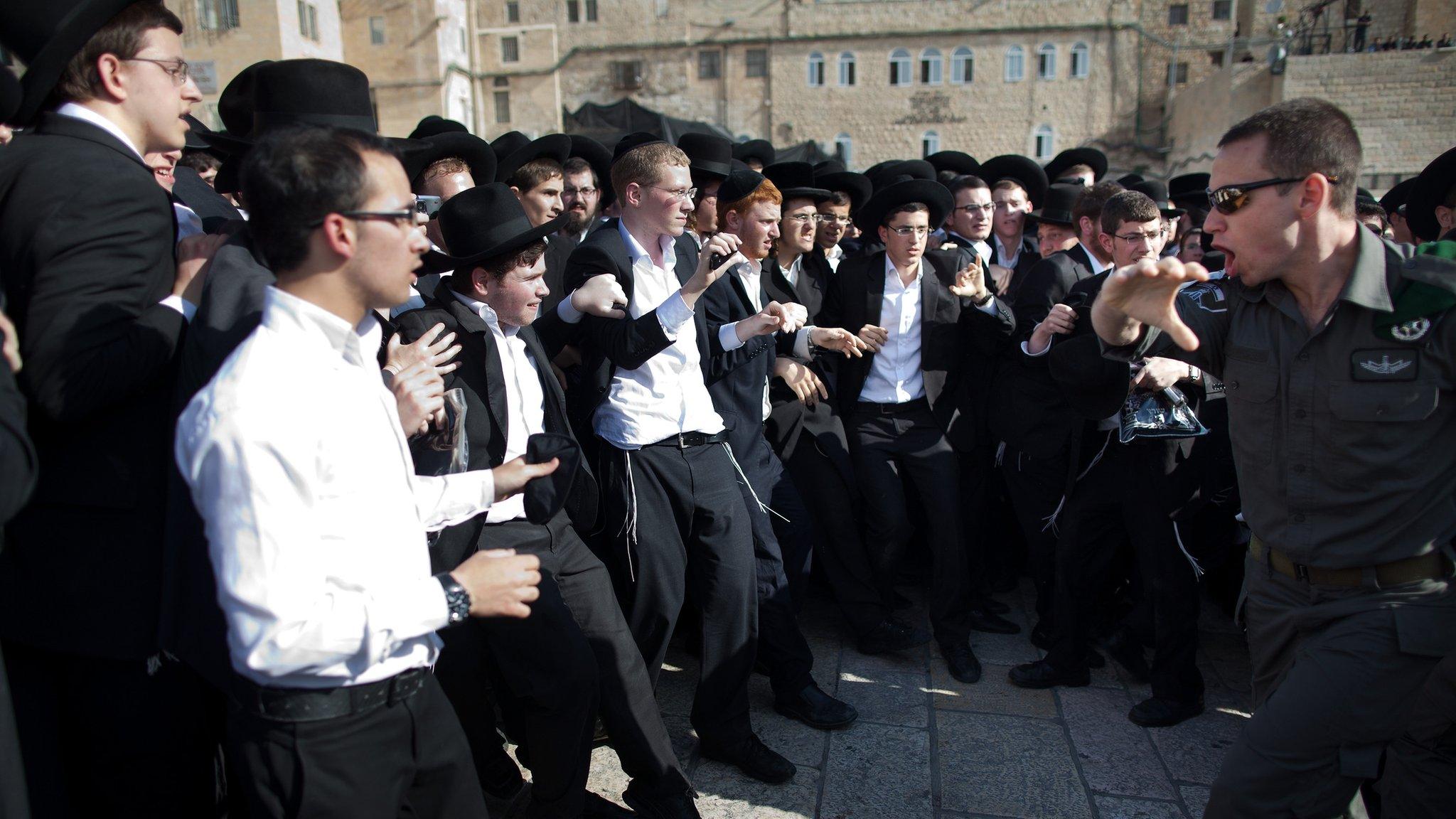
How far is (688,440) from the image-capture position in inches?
148

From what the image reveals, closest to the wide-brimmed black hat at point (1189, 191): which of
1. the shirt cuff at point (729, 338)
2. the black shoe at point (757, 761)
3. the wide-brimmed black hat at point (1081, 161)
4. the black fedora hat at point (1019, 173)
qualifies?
the wide-brimmed black hat at point (1081, 161)

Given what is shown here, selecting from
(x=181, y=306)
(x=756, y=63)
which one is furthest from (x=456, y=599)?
(x=756, y=63)

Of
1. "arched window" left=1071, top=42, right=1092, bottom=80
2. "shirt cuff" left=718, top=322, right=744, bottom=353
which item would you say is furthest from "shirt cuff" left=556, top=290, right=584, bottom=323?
"arched window" left=1071, top=42, right=1092, bottom=80

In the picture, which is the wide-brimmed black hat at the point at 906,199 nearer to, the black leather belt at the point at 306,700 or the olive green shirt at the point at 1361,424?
the olive green shirt at the point at 1361,424

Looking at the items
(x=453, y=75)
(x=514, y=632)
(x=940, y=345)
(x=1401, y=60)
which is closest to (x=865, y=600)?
(x=940, y=345)

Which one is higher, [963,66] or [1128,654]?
[963,66]

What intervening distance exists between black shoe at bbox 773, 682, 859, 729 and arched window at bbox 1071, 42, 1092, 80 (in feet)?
151

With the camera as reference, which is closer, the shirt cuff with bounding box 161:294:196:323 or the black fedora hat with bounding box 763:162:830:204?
the shirt cuff with bounding box 161:294:196:323

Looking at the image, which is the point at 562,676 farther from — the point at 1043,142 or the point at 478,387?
the point at 1043,142

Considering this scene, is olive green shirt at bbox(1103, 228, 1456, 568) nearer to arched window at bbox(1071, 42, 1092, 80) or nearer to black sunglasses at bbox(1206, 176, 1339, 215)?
black sunglasses at bbox(1206, 176, 1339, 215)

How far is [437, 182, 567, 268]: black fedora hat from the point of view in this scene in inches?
122

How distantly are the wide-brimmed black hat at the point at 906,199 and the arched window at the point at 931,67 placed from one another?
4323cm

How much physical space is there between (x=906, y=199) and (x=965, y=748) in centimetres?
279

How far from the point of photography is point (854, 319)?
4977 millimetres
